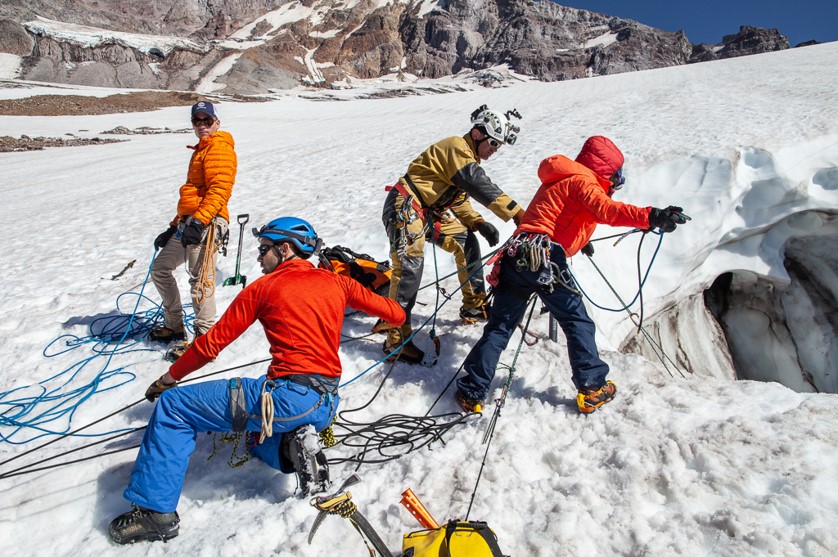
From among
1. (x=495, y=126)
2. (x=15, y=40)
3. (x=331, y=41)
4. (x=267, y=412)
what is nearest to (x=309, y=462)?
(x=267, y=412)

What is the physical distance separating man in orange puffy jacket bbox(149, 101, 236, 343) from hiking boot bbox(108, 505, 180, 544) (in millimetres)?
1802

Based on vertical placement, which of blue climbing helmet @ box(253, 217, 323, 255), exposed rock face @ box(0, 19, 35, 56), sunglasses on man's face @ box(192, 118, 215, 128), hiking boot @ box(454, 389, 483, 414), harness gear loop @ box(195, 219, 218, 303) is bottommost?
hiking boot @ box(454, 389, 483, 414)

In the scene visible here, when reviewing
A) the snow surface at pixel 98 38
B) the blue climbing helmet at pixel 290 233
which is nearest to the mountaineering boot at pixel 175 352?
the blue climbing helmet at pixel 290 233

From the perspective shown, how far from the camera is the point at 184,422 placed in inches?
99.4

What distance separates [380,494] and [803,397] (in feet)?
8.06

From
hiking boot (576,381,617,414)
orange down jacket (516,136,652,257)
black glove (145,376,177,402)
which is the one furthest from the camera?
orange down jacket (516,136,652,257)

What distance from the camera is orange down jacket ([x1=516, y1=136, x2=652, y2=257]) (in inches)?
127

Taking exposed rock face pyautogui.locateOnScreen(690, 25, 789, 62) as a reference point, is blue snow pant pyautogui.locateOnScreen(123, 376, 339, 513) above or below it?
below

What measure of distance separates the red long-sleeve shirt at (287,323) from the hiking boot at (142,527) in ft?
2.23

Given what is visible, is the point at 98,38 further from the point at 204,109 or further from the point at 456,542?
the point at 456,542

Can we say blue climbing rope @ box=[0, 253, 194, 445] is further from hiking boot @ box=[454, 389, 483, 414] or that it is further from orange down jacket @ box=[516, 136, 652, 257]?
orange down jacket @ box=[516, 136, 652, 257]

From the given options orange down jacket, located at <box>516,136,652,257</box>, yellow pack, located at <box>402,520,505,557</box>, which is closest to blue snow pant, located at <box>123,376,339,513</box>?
yellow pack, located at <box>402,520,505,557</box>

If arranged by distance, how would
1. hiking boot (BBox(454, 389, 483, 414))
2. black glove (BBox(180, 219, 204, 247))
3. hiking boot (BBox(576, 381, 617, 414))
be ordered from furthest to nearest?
black glove (BBox(180, 219, 204, 247))
hiking boot (BBox(454, 389, 483, 414))
hiking boot (BBox(576, 381, 617, 414))

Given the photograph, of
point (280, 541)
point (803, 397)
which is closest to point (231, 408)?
point (280, 541)
